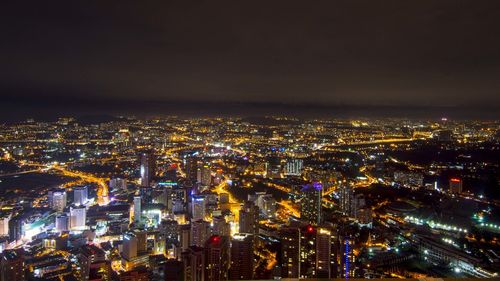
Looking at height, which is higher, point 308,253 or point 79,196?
point 79,196

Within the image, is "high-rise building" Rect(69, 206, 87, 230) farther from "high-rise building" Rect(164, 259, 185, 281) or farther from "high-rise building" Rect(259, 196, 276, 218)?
"high-rise building" Rect(259, 196, 276, 218)

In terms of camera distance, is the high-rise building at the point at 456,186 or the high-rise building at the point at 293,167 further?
the high-rise building at the point at 293,167

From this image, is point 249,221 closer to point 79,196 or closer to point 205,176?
point 79,196

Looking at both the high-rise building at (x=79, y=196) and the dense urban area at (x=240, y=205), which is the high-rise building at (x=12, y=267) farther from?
the high-rise building at (x=79, y=196)

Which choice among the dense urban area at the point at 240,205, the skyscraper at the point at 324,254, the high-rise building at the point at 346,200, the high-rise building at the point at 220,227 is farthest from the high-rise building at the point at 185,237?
the high-rise building at the point at 346,200

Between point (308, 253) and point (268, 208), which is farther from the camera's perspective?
point (268, 208)

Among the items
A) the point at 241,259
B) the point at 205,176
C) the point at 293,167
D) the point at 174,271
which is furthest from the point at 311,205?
the point at 293,167
